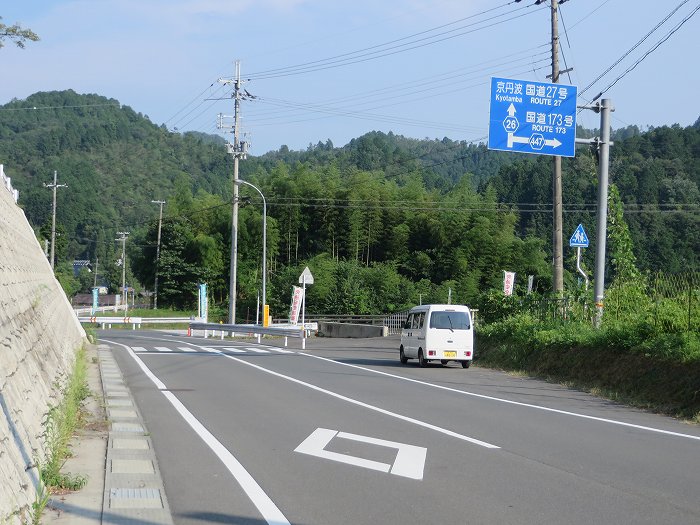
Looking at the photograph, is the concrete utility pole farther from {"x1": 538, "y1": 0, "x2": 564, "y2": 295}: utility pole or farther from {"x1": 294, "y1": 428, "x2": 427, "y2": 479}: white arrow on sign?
{"x1": 294, "y1": 428, "x2": 427, "y2": 479}: white arrow on sign

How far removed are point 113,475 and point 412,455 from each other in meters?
3.21

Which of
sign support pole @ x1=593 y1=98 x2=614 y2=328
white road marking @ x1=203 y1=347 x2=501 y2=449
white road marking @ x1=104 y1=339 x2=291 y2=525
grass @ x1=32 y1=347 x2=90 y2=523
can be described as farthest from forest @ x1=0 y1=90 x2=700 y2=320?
grass @ x1=32 y1=347 x2=90 y2=523

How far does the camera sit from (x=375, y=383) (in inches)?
734

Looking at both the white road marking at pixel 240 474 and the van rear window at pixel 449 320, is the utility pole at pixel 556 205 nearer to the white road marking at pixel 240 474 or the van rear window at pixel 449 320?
the van rear window at pixel 449 320

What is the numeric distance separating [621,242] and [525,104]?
5.12m

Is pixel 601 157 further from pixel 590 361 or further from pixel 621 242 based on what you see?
pixel 590 361

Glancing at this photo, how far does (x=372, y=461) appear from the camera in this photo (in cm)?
905

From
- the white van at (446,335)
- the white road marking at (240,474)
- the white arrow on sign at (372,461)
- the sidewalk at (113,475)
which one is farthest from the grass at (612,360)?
the sidewalk at (113,475)

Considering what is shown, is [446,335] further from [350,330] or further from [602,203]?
[350,330]

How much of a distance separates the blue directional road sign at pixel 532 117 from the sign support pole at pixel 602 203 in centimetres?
74

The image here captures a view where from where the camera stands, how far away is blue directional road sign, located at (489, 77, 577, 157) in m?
20.4

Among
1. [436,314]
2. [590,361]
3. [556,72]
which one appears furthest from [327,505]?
[556,72]

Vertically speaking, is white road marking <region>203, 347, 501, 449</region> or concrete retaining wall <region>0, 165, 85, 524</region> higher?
concrete retaining wall <region>0, 165, 85, 524</region>

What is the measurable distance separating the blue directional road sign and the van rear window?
18.0ft
